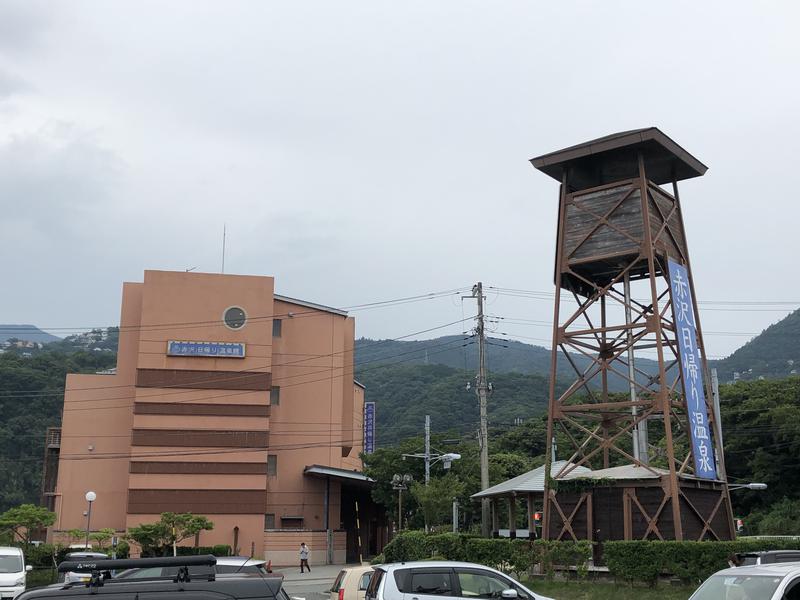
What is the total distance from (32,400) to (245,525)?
185 ft

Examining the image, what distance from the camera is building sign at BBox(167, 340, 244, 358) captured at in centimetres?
5119

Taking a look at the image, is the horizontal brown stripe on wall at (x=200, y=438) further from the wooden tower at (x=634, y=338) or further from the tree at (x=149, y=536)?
the wooden tower at (x=634, y=338)

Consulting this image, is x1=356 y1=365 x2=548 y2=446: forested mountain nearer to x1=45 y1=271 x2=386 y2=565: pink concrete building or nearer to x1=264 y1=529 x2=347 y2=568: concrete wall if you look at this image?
x1=45 y1=271 x2=386 y2=565: pink concrete building

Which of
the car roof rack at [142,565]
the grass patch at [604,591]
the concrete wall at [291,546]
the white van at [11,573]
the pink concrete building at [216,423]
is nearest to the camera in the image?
the car roof rack at [142,565]

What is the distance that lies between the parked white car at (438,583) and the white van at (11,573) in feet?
39.3

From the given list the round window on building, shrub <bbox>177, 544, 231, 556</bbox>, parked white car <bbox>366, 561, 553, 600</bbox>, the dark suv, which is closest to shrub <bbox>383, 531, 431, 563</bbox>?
Answer: shrub <bbox>177, 544, 231, 556</bbox>

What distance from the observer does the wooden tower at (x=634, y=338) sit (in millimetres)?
27391

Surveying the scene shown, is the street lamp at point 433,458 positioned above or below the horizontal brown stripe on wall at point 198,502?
above

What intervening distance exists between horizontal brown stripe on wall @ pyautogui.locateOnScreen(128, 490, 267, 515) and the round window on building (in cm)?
974

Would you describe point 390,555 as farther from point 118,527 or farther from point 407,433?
point 407,433

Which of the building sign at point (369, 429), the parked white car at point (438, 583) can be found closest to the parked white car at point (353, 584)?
the parked white car at point (438, 583)

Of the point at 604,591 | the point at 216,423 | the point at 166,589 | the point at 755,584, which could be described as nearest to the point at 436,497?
the point at 216,423

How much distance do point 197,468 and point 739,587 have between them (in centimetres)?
4217

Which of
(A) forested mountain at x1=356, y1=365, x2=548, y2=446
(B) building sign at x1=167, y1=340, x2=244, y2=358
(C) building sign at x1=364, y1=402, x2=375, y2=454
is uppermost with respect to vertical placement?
(A) forested mountain at x1=356, y1=365, x2=548, y2=446
